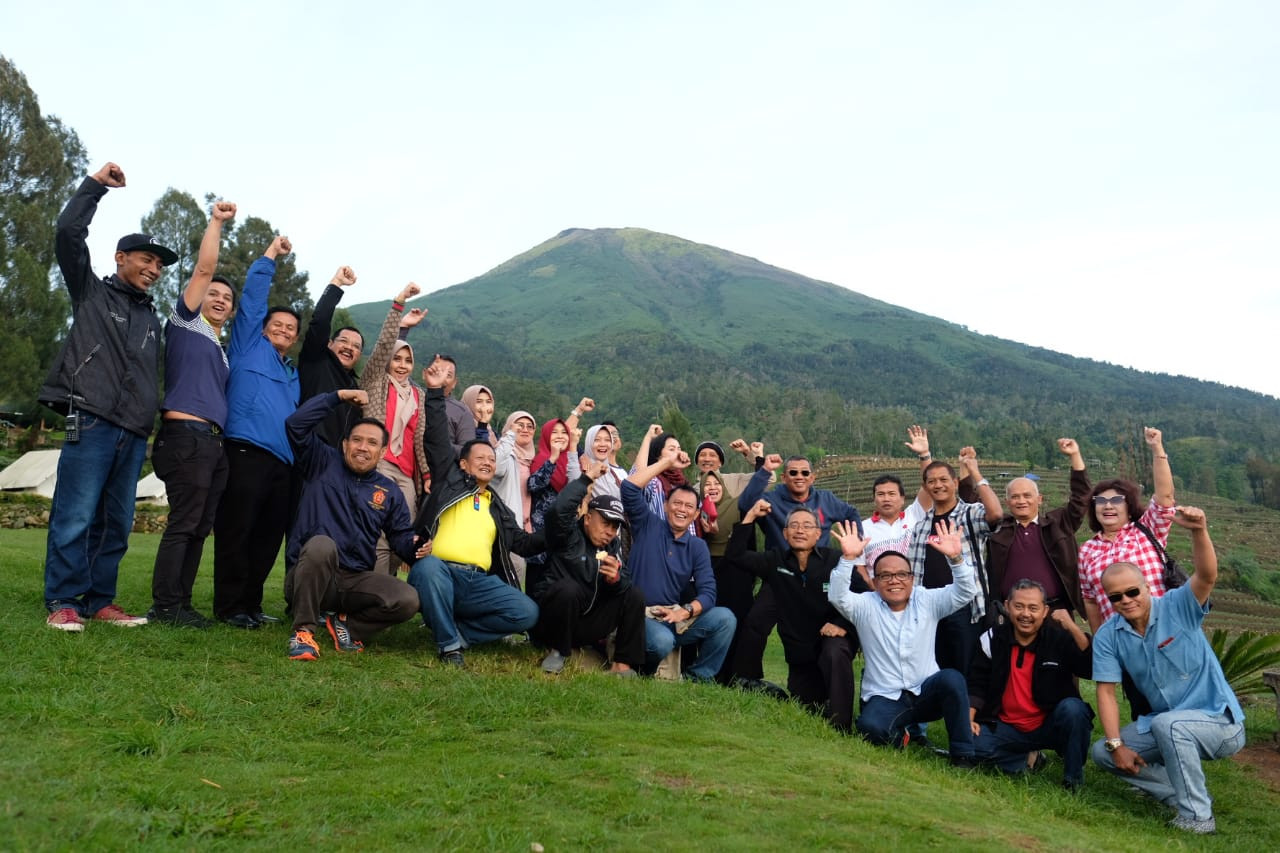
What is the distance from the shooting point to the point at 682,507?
7.69 m

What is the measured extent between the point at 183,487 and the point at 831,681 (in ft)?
15.8

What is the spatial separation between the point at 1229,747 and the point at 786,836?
11.7ft

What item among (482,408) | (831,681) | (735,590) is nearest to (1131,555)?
(831,681)

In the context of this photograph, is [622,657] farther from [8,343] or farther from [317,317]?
[8,343]

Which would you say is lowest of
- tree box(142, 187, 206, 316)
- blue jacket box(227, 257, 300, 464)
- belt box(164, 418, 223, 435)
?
belt box(164, 418, 223, 435)

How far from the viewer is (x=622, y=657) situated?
7207 millimetres

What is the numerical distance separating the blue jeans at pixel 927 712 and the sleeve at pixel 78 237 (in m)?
Result: 6.08

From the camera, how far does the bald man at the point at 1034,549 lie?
23.7 feet

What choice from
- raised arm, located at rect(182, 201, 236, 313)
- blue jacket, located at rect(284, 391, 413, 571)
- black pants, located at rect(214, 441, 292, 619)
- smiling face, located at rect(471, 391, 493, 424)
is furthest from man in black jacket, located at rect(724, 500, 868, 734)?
raised arm, located at rect(182, 201, 236, 313)

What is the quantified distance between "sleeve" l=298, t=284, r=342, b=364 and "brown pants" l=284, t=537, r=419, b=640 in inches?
66.7

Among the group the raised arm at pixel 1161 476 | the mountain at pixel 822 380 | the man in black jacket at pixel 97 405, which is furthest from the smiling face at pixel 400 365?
the mountain at pixel 822 380

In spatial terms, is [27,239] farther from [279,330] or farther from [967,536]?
[967,536]

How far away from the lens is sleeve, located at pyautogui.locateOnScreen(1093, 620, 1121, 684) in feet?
20.2

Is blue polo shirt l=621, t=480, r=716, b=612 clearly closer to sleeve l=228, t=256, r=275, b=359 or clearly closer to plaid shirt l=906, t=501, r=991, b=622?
plaid shirt l=906, t=501, r=991, b=622
